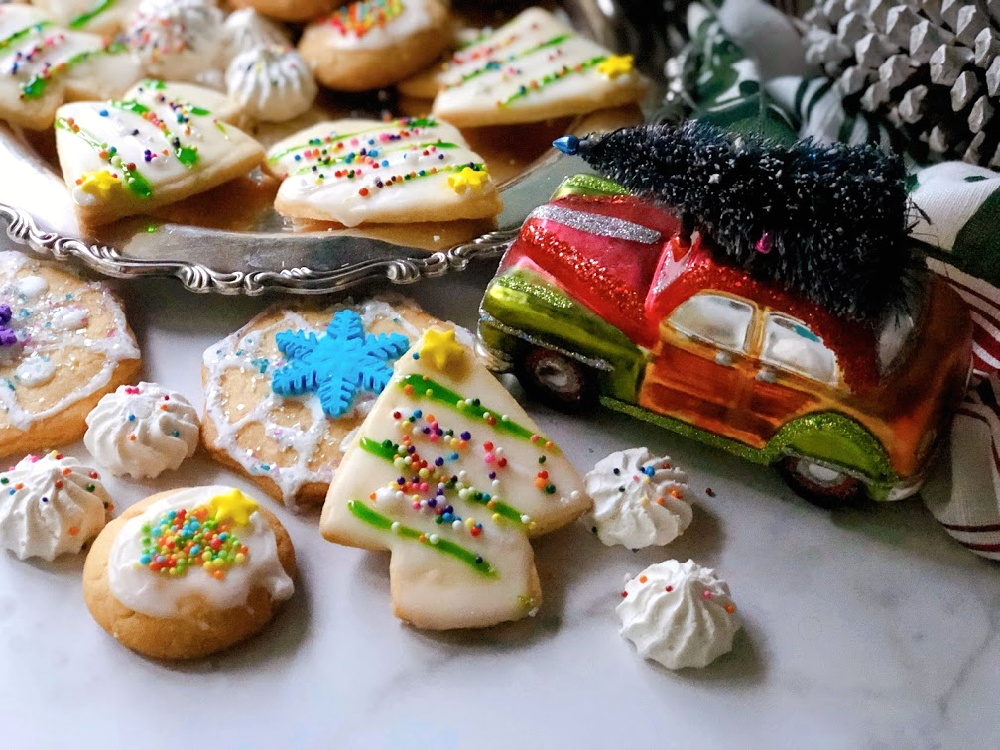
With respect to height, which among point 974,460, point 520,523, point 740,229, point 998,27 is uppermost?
point 998,27

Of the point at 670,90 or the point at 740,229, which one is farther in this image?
the point at 670,90

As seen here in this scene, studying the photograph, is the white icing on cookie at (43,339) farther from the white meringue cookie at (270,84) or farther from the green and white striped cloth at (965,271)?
the green and white striped cloth at (965,271)

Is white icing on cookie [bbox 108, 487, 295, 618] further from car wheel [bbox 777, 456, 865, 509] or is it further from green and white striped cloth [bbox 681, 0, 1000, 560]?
green and white striped cloth [bbox 681, 0, 1000, 560]

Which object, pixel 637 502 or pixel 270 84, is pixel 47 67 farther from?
pixel 637 502

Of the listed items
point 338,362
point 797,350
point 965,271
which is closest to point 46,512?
point 338,362

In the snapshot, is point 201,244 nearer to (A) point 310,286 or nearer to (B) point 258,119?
(A) point 310,286

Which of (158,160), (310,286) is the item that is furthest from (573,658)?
(158,160)
